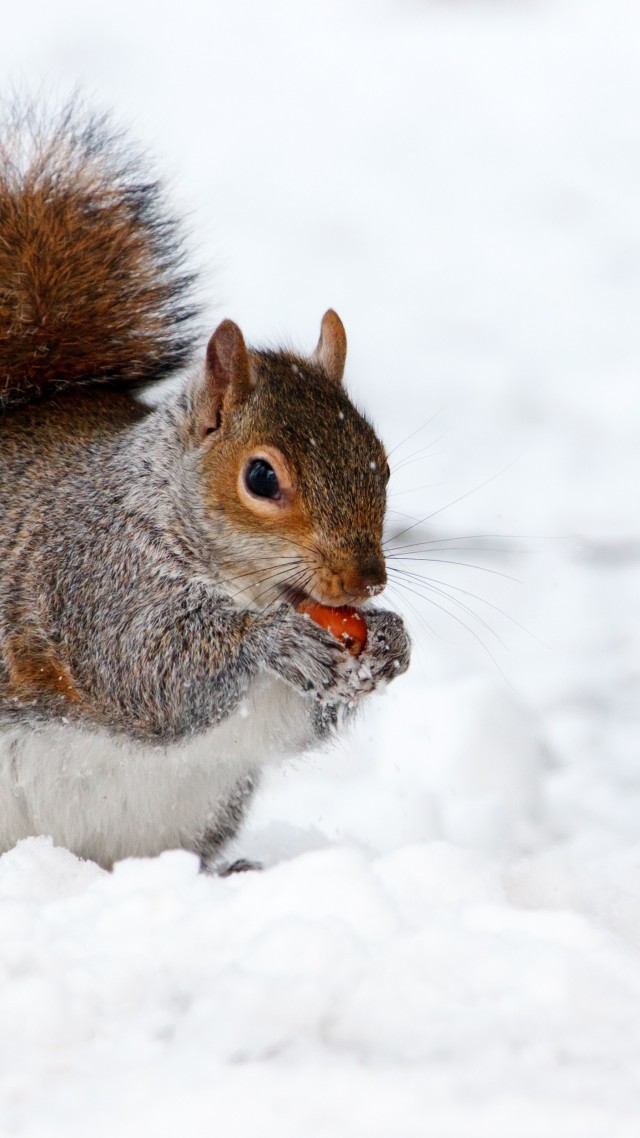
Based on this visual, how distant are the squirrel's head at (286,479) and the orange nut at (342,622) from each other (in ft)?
0.07

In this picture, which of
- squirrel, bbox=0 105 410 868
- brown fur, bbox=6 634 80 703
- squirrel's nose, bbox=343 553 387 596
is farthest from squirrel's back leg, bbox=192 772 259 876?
squirrel's nose, bbox=343 553 387 596

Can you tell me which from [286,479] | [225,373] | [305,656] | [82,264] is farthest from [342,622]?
[82,264]

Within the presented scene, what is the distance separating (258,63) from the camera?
16.4 ft

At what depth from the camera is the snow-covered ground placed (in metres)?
1.01

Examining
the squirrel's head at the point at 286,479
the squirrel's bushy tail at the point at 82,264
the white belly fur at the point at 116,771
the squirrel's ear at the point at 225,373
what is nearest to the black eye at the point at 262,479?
the squirrel's head at the point at 286,479

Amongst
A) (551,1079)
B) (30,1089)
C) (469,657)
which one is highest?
(469,657)

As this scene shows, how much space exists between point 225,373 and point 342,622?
0.38m

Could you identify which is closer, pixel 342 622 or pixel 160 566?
pixel 342 622

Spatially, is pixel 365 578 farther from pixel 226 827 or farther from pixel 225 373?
pixel 226 827

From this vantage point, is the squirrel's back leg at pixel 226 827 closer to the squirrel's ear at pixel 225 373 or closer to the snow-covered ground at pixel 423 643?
the snow-covered ground at pixel 423 643

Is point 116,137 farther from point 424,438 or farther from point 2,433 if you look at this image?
point 424,438

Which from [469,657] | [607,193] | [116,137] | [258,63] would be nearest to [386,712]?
[469,657]

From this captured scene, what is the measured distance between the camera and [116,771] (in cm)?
186

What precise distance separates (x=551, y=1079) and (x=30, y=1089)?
1.24ft
